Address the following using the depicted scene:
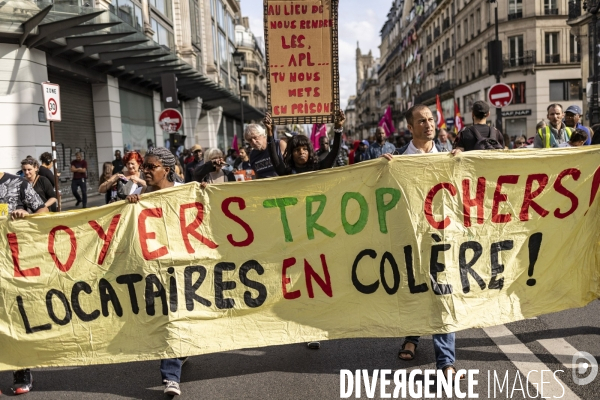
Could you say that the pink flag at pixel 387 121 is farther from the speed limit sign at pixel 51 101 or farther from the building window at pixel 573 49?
the building window at pixel 573 49

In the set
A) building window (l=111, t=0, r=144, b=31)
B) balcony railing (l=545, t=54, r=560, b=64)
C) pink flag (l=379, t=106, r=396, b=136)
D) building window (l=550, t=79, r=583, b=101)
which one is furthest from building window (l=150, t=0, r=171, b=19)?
building window (l=550, t=79, r=583, b=101)

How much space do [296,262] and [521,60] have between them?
42420 millimetres

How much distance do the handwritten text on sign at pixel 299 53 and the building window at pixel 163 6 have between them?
23.4 metres

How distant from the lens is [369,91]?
14200 centimetres

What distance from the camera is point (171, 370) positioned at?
433 cm

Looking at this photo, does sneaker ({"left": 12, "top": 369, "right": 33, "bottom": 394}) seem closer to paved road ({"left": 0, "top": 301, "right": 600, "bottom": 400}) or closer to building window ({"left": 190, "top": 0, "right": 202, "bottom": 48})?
paved road ({"left": 0, "top": 301, "right": 600, "bottom": 400})

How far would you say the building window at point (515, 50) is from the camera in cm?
4328

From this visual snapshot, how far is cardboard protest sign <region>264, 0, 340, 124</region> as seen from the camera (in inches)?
262

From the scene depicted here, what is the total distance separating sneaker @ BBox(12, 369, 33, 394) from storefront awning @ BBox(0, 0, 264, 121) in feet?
37.8

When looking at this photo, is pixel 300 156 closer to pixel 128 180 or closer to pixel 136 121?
pixel 128 180

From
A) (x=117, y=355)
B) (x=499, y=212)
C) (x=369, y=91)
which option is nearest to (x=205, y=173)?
(x=117, y=355)

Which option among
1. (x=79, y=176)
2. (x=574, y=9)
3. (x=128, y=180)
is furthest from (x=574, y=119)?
(x=574, y=9)

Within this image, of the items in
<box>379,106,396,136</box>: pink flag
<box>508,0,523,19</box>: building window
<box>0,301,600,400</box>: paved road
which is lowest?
<box>0,301,600,400</box>: paved road

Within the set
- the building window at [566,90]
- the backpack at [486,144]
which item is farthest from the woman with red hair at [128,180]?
the building window at [566,90]
